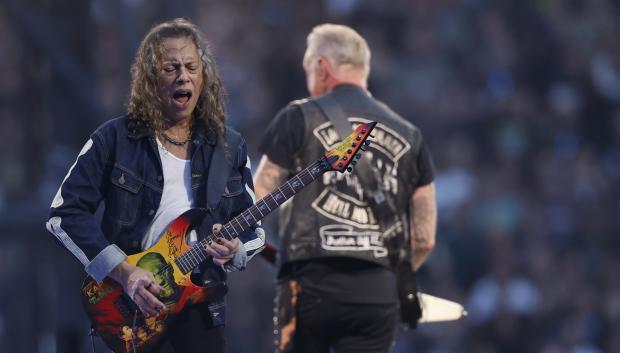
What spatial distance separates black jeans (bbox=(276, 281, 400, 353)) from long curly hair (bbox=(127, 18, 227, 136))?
4.68 ft

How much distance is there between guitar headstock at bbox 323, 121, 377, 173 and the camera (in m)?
4.82

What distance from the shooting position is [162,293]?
15.0 feet

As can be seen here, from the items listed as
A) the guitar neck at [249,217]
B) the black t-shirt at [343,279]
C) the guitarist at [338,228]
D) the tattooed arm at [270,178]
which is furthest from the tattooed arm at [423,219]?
the guitar neck at [249,217]

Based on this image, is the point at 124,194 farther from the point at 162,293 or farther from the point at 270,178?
the point at 270,178

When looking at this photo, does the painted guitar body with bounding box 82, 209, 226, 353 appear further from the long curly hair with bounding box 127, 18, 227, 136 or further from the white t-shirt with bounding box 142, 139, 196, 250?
the long curly hair with bounding box 127, 18, 227, 136

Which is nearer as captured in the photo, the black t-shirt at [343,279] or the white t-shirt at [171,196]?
the white t-shirt at [171,196]

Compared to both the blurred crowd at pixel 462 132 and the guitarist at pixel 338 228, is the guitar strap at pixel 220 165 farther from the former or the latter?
the blurred crowd at pixel 462 132

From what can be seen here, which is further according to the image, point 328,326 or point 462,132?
point 462,132

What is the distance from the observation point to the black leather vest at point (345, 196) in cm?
600

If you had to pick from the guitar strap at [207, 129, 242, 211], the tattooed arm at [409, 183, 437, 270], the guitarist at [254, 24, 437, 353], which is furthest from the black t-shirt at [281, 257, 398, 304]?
the guitar strap at [207, 129, 242, 211]

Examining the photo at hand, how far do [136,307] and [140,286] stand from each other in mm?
183

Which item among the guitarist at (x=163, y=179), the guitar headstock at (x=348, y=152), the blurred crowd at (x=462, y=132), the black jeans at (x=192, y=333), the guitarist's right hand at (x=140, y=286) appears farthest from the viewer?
the blurred crowd at (x=462, y=132)

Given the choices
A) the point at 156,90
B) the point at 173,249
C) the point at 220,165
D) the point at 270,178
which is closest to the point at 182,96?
the point at 156,90

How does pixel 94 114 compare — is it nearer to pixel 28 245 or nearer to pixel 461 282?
pixel 28 245
